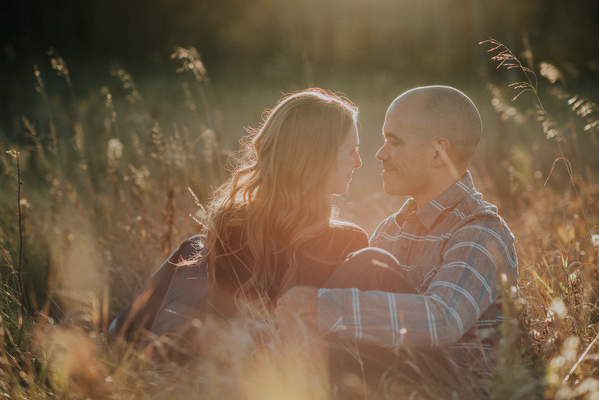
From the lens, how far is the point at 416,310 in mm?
2002

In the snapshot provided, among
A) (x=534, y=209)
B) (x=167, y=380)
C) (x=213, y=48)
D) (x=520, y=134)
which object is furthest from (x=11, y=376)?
(x=213, y=48)

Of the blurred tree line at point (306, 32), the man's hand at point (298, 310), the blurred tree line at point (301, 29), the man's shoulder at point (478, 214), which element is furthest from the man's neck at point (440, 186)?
the blurred tree line at point (301, 29)

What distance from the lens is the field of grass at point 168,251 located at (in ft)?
6.55

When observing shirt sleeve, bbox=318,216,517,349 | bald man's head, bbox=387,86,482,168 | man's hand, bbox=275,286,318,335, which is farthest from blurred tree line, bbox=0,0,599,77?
man's hand, bbox=275,286,318,335

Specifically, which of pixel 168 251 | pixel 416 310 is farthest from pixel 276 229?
pixel 168 251

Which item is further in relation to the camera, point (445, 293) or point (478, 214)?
point (478, 214)

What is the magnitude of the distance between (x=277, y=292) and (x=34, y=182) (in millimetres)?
4834

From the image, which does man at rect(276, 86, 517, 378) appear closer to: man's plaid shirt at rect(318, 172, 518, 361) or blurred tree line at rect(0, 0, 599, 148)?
man's plaid shirt at rect(318, 172, 518, 361)

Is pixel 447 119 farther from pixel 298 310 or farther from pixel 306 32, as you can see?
pixel 306 32

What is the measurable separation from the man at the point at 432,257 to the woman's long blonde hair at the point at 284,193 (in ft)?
1.20

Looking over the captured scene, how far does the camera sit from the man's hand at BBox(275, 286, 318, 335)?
209cm

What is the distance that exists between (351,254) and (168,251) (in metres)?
1.86

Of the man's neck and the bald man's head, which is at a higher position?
the bald man's head

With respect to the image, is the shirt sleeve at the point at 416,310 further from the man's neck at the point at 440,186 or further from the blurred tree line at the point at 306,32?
the blurred tree line at the point at 306,32
